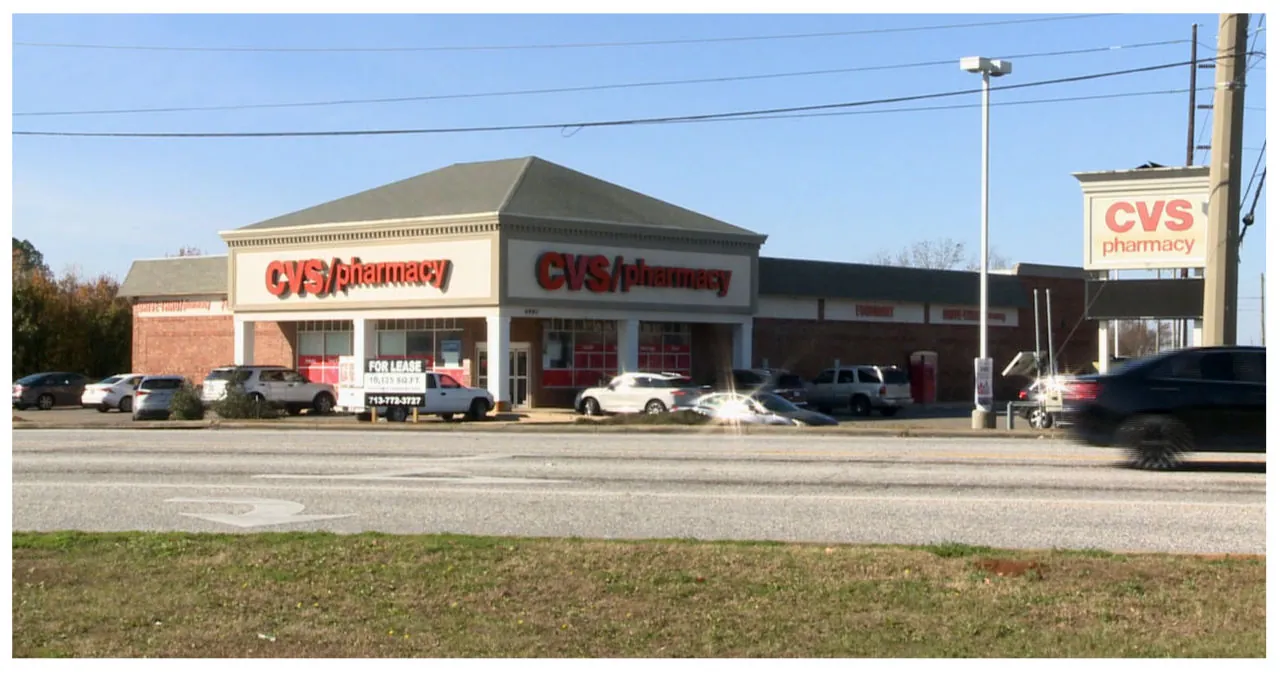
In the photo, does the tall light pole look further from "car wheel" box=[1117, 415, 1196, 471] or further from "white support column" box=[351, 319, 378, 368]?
"white support column" box=[351, 319, 378, 368]

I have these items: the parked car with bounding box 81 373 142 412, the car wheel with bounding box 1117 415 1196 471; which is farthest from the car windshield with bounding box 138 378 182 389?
the car wheel with bounding box 1117 415 1196 471

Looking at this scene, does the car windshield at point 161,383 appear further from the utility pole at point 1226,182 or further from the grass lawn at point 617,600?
the grass lawn at point 617,600

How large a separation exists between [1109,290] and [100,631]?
102ft

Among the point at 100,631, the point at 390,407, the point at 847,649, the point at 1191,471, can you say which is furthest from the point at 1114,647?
the point at 390,407

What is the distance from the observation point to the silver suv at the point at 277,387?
37.7m

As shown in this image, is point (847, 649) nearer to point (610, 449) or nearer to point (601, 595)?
point (601, 595)

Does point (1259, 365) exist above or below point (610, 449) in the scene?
above

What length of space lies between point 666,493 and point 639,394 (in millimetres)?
25111

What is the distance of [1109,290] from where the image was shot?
34.7 m

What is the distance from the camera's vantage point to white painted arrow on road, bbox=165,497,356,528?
1220 cm

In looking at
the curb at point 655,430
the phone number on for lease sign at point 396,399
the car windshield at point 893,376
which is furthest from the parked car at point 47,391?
the car windshield at point 893,376

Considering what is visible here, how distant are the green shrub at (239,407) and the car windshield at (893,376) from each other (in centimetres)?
1824

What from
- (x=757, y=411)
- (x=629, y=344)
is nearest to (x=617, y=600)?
(x=757, y=411)

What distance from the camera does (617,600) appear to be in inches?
320
